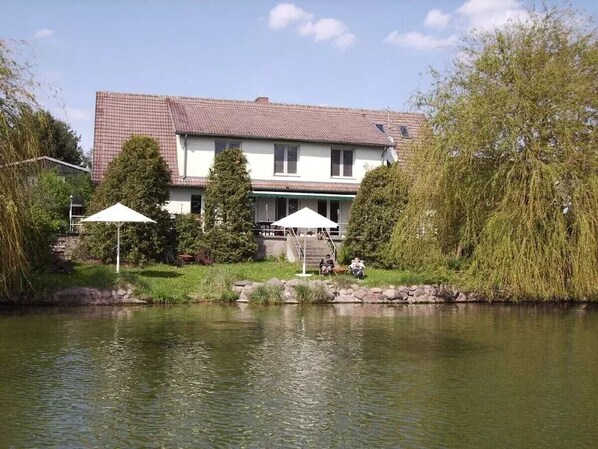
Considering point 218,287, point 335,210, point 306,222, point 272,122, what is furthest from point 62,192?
point 218,287

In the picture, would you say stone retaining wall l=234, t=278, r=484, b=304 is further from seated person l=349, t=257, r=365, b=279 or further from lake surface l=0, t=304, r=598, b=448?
lake surface l=0, t=304, r=598, b=448

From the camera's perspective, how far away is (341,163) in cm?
3847

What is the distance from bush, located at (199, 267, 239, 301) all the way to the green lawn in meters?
0.06

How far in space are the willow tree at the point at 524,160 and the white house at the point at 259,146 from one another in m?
11.1

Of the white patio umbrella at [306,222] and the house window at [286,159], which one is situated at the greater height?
the house window at [286,159]

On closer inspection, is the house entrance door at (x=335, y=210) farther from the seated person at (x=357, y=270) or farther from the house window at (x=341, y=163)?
the seated person at (x=357, y=270)

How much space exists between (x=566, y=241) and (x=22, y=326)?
1755cm

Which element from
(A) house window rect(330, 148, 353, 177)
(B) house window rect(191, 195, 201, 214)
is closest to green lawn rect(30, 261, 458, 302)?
(B) house window rect(191, 195, 201, 214)

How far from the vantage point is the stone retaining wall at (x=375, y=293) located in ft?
83.9

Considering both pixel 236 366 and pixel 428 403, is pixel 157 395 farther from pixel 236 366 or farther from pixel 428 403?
pixel 428 403

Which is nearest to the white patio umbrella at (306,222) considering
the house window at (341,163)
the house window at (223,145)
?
the house window at (223,145)

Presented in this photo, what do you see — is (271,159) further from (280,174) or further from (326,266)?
(326,266)

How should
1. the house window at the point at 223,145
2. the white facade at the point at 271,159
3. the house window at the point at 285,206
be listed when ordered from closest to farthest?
the white facade at the point at 271,159
the house window at the point at 223,145
the house window at the point at 285,206

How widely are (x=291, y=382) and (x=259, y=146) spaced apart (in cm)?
2517
